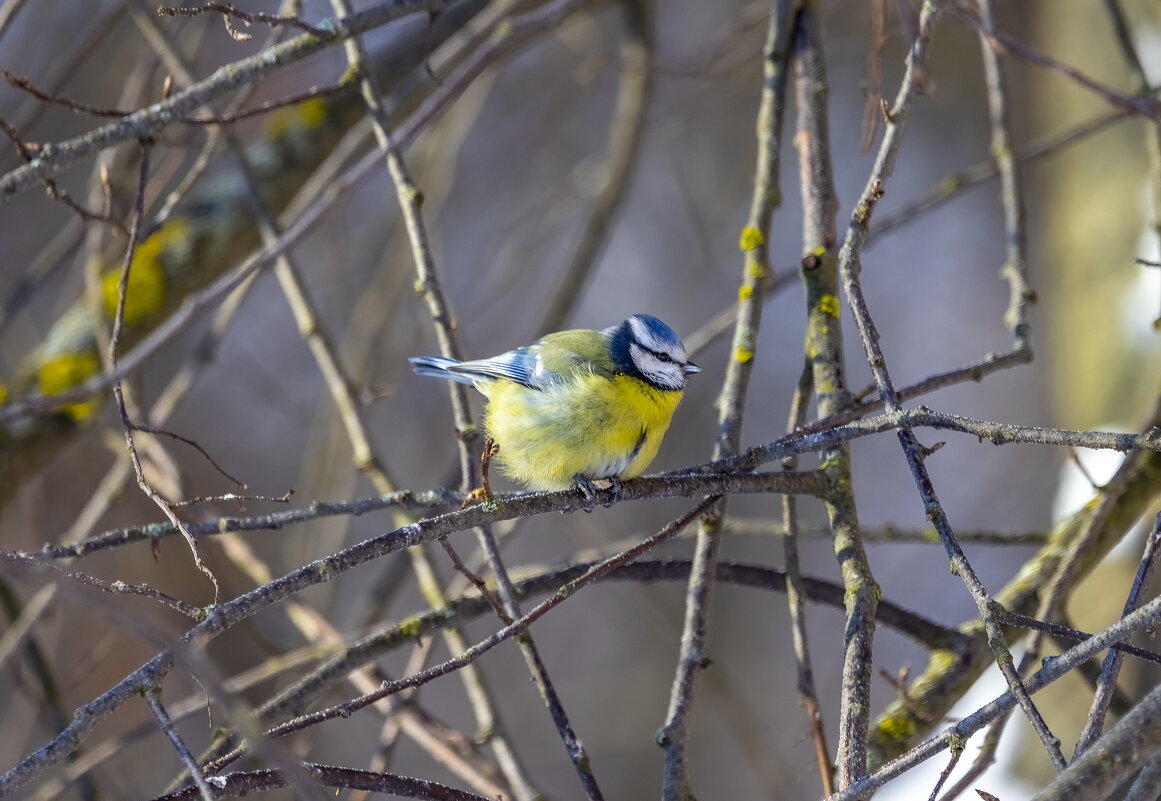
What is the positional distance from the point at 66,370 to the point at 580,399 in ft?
6.06

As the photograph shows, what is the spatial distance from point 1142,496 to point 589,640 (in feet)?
16.9

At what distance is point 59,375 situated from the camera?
321 centimetres

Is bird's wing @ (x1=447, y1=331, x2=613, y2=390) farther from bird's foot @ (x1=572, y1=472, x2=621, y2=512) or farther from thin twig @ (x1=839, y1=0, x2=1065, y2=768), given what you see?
thin twig @ (x1=839, y1=0, x2=1065, y2=768)

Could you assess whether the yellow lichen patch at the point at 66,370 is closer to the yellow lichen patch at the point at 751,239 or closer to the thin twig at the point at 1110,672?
the yellow lichen patch at the point at 751,239

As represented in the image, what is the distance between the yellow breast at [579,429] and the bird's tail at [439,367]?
16 cm

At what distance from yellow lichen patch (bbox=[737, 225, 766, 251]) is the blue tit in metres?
0.31

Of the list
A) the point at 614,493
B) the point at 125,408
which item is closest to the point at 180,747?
the point at 125,408

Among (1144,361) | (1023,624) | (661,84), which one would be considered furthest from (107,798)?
(661,84)

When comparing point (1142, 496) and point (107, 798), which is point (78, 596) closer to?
point (1142, 496)

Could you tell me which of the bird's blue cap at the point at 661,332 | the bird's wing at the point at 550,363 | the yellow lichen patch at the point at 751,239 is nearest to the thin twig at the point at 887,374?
the yellow lichen patch at the point at 751,239

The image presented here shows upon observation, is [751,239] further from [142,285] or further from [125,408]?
[142,285]

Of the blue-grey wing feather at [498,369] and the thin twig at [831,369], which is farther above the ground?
the blue-grey wing feather at [498,369]

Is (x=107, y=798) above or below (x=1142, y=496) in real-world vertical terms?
above

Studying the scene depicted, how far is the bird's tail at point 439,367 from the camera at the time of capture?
2359 mm
